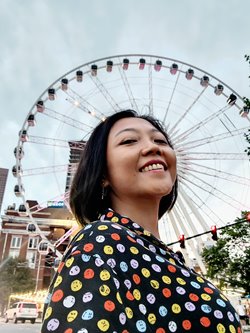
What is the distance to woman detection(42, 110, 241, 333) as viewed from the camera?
0.87m

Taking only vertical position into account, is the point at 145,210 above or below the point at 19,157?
below

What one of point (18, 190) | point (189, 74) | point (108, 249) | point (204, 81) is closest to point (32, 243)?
point (18, 190)

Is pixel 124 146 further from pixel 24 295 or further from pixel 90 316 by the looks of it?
pixel 24 295

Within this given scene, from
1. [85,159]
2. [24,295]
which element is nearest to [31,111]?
[85,159]

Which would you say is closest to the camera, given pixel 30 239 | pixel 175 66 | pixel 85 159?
pixel 85 159

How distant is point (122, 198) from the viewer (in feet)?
5.09

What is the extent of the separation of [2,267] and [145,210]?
153 ft

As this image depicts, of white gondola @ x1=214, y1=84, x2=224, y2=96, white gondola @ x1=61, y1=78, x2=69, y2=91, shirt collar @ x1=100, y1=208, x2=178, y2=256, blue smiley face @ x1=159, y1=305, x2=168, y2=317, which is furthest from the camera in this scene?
white gondola @ x1=214, y1=84, x2=224, y2=96

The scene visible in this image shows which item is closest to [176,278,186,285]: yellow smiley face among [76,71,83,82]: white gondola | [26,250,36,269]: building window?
[76,71,83,82]: white gondola

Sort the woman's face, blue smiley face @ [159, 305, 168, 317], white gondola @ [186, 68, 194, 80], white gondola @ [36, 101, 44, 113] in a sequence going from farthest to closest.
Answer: white gondola @ [186, 68, 194, 80]
white gondola @ [36, 101, 44, 113]
the woman's face
blue smiley face @ [159, 305, 168, 317]

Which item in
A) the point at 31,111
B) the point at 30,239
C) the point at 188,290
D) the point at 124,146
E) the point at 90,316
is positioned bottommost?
the point at 90,316

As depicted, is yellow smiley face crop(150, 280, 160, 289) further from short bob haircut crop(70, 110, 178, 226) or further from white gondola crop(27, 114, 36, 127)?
white gondola crop(27, 114, 36, 127)

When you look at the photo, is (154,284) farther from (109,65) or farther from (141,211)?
(109,65)

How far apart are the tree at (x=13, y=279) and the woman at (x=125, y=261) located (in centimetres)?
4416
